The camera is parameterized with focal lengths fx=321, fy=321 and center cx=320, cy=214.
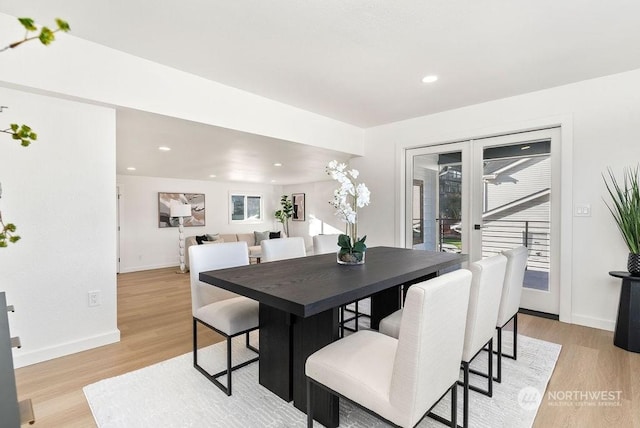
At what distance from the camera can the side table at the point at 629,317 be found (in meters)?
2.58

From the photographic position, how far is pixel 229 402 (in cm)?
192

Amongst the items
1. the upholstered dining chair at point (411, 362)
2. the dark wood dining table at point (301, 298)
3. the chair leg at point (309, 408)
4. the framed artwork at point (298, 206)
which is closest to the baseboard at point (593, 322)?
the dark wood dining table at point (301, 298)

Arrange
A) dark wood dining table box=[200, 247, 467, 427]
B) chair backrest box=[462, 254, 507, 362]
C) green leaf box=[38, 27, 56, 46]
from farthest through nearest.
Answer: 1. chair backrest box=[462, 254, 507, 362]
2. dark wood dining table box=[200, 247, 467, 427]
3. green leaf box=[38, 27, 56, 46]

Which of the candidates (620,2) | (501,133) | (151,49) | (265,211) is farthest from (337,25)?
(265,211)

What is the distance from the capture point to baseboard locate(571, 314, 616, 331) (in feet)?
9.84

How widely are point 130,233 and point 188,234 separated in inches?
48.4

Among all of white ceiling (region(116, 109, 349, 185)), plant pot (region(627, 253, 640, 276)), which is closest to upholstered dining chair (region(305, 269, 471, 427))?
plant pot (region(627, 253, 640, 276))

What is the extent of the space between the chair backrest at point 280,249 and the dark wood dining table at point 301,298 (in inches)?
19.9

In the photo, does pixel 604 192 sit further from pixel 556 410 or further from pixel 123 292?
pixel 123 292

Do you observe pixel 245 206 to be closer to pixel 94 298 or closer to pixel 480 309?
pixel 94 298

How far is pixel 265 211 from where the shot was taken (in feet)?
31.1

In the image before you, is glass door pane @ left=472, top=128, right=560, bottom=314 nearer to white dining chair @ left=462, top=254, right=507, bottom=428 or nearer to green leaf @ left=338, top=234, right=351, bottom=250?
white dining chair @ left=462, top=254, right=507, bottom=428

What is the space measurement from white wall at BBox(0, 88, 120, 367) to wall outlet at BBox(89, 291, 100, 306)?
0.03 meters

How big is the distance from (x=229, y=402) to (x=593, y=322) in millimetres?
3373
